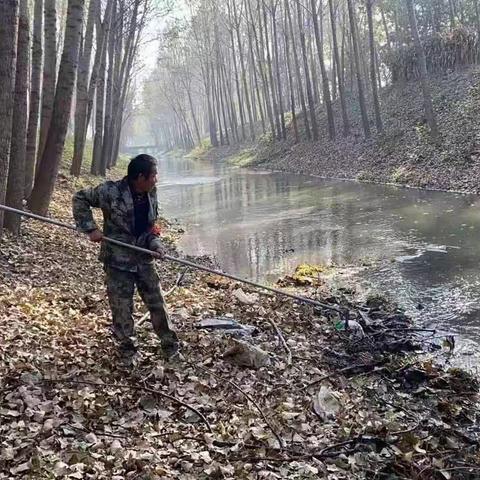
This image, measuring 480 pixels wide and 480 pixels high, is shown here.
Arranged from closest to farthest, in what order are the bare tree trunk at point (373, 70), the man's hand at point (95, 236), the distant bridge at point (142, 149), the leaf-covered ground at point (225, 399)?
the leaf-covered ground at point (225, 399)
the man's hand at point (95, 236)
the bare tree trunk at point (373, 70)
the distant bridge at point (142, 149)

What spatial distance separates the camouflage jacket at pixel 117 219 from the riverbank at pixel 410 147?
46.9 feet

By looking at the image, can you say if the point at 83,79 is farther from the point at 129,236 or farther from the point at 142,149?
the point at 142,149

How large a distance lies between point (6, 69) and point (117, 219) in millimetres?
3244

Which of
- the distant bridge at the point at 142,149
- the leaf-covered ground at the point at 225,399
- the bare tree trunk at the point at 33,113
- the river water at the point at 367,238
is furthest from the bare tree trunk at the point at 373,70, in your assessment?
the distant bridge at the point at 142,149

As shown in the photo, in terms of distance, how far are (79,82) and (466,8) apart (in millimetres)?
25411

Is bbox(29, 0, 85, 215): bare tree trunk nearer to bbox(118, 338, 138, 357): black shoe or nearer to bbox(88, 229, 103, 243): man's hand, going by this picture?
bbox(88, 229, 103, 243): man's hand

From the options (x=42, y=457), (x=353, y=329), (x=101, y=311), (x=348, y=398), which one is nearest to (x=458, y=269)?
(x=353, y=329)

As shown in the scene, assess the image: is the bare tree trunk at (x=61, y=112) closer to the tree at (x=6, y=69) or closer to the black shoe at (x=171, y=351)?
the tree at (x=6, y=69)

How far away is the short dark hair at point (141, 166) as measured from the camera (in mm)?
5172

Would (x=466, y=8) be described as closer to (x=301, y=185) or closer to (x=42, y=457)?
(x=301, y=185)

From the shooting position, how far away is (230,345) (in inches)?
239

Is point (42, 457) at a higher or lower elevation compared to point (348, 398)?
higher

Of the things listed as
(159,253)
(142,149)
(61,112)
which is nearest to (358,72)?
(61,112)

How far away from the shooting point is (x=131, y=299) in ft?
18.3
